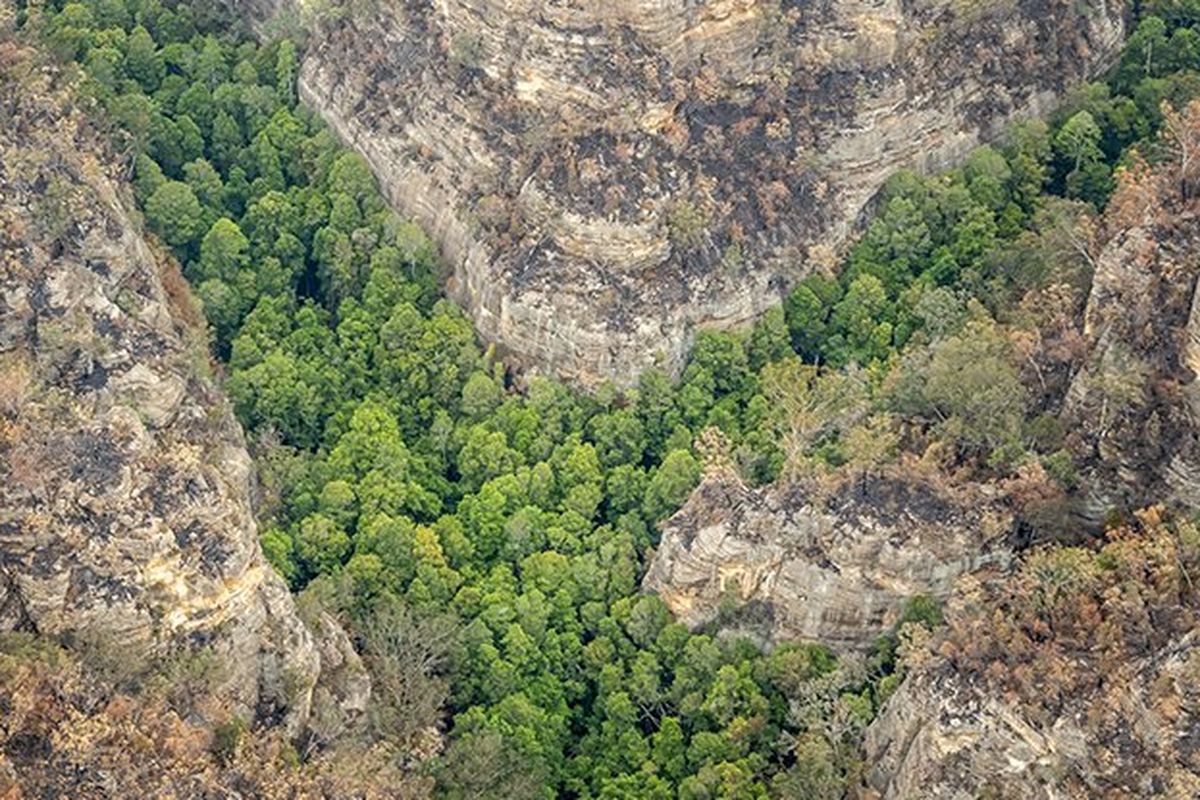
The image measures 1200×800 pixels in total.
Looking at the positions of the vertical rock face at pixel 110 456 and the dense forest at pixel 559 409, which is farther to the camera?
the dense forest at pixel 559 409

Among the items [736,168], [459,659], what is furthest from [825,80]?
[459,659]

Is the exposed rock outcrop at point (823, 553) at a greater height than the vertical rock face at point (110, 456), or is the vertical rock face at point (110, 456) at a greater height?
the vertical rock face at point (110, 456)

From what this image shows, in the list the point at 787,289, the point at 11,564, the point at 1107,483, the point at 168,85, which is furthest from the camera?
the point at 168,85

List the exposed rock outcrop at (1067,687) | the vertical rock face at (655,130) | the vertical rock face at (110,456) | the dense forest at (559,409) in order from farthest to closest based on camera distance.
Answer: the vertical rock face at (655,130), the dense forest at (559,409), the vertical rock face at (110,456), the exposed rock outcrop at (1067,687)

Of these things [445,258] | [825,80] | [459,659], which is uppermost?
[825,80]

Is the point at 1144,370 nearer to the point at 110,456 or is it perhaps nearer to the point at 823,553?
the point at 823,553

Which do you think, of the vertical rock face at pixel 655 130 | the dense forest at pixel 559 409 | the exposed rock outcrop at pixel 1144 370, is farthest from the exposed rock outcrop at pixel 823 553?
the vertical rock face at pixel 655 130

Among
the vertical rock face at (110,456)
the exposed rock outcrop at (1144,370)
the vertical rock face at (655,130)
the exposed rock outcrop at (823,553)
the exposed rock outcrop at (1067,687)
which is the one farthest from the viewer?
the vertical rock face at (655,130)

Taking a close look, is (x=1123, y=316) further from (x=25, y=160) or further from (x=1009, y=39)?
(x=25, y=160)

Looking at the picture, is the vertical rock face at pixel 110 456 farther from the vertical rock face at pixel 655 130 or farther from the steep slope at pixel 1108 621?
the steep slope at pixel 1108 621
